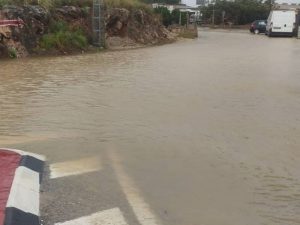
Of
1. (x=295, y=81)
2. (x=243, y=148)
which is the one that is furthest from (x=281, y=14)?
(x=243, y=148)

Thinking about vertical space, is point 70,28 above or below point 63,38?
above

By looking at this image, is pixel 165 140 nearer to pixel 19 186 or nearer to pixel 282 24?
pixel 19 186

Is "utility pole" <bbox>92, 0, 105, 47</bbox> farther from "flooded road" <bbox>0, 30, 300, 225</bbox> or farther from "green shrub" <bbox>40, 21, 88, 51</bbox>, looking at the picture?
"flooded road" <bbox>0, 30, 300, 225</bbox>

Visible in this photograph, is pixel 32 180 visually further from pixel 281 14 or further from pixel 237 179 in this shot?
pixel 281 14

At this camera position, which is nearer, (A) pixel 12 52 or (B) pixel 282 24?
(A) pixel 12 52

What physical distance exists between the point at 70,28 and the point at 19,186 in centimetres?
1865

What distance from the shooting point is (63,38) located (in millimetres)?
22281

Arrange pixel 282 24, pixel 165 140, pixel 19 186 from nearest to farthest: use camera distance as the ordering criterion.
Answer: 1. pixel 19 186
2. pixel 165 140
3. pixel 282 24

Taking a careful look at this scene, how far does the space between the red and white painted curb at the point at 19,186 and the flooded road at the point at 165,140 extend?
140 millimetres

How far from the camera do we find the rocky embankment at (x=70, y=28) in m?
20.5

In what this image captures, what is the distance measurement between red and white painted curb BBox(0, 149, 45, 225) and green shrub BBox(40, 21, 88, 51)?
51.1ft

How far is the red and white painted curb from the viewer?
4699 millimetres

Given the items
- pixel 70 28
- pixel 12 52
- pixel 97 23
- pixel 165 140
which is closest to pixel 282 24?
pixel 97 23

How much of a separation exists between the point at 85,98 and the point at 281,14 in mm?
33417
